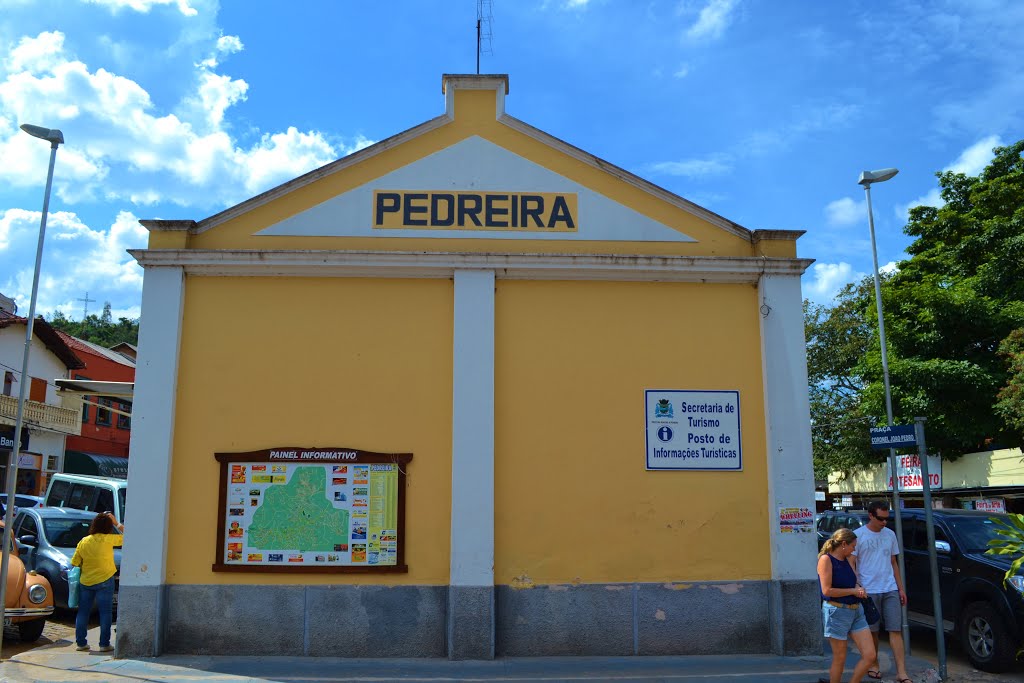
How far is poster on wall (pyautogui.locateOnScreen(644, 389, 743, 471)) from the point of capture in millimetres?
9727

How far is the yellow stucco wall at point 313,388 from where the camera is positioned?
9352mm

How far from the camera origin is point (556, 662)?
29.5 ft

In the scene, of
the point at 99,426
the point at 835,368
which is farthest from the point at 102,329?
the point at 835,368

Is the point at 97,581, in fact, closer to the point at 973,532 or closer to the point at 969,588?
the point at 969,588

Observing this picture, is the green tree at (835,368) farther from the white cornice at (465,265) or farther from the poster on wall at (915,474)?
the white cornice at (465,265)

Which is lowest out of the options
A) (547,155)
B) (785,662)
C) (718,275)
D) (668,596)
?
(785,662)

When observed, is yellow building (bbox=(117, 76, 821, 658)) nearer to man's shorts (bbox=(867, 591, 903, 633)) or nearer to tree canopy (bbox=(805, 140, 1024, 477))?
man's shorts (bbox=(867, 591, 903, 633))

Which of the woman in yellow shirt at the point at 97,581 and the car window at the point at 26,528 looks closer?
the woman in yellow shirt at the point at 97,581

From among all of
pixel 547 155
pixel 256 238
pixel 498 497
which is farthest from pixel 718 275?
pixel 256 238

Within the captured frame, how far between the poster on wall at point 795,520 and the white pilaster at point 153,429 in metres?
7.24

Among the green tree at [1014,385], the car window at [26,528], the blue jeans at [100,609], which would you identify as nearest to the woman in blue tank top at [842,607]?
the blue jeans at [100,609]

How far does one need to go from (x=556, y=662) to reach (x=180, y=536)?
15.0 feet

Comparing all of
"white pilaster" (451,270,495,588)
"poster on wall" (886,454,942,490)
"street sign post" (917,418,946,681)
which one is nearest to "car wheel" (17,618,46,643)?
"white pilaster" (451,270,495,588)

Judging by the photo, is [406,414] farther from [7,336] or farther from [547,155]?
[7,336]
